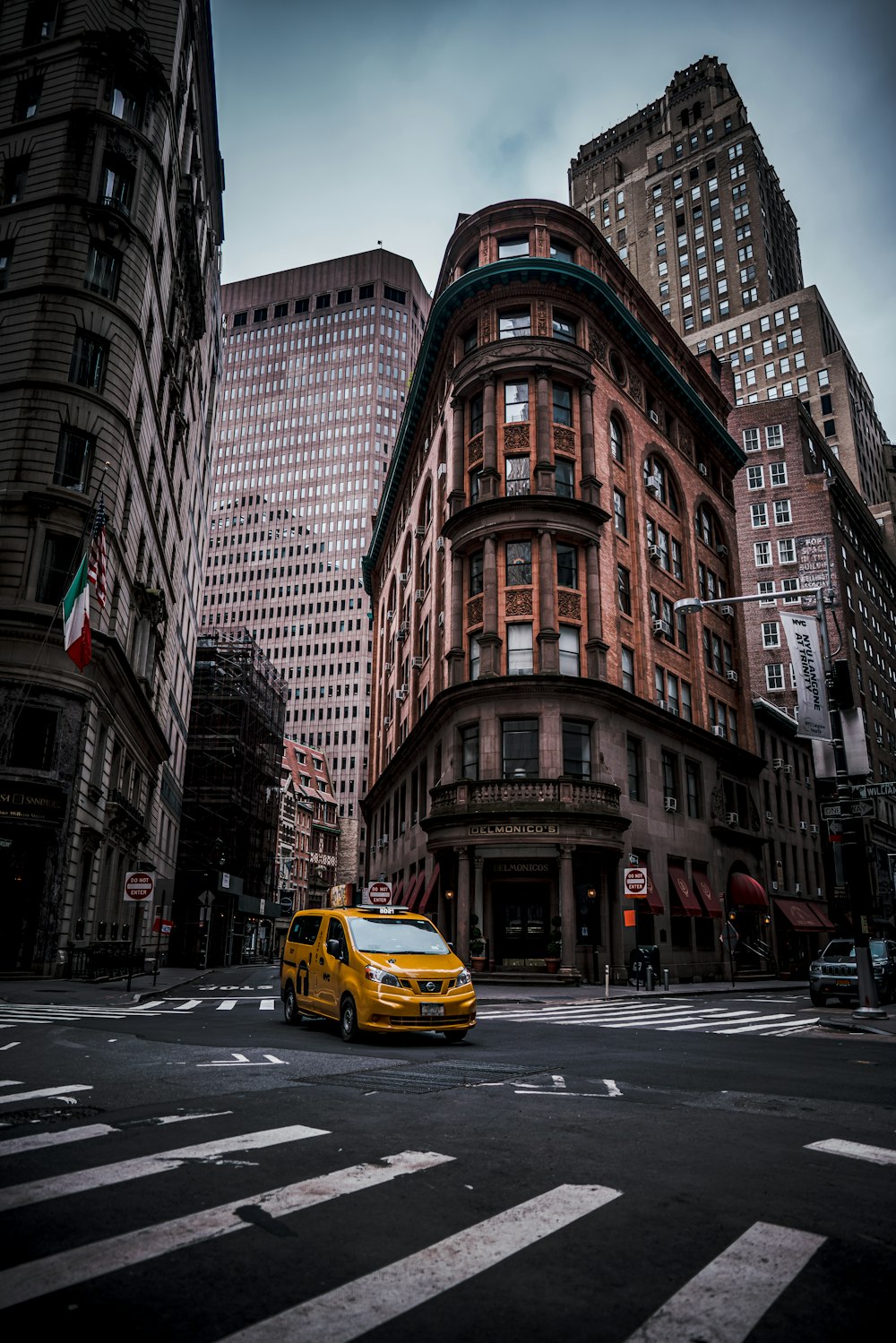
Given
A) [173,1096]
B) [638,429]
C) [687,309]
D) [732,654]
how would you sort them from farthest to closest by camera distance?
[687,309] < [732,654] < [638,429] < [173,1096]

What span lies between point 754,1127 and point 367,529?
148806 mm

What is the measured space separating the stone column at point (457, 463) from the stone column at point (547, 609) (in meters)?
4.47

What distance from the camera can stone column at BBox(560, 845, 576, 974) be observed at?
101 feet

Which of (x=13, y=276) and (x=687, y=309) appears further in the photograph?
(x=687, y=309)

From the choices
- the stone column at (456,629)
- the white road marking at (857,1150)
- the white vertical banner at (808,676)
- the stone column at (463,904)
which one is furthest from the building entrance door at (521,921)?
the white road marking at (857,1150)

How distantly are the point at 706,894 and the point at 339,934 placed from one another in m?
30.2

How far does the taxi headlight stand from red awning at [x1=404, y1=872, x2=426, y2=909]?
25198mm

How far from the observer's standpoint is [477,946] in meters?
30.4

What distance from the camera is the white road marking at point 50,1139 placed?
19.2ft

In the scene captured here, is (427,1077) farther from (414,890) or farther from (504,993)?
(414,890)

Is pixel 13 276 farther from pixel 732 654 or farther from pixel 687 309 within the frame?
pixel 687 309

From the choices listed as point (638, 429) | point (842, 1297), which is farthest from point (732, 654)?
point (842, 1297)

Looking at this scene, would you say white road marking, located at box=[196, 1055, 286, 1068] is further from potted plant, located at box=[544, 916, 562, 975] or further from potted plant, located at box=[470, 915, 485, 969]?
potted plant, located at box=[544, 916, 562, 975]

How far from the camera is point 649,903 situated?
115ft
